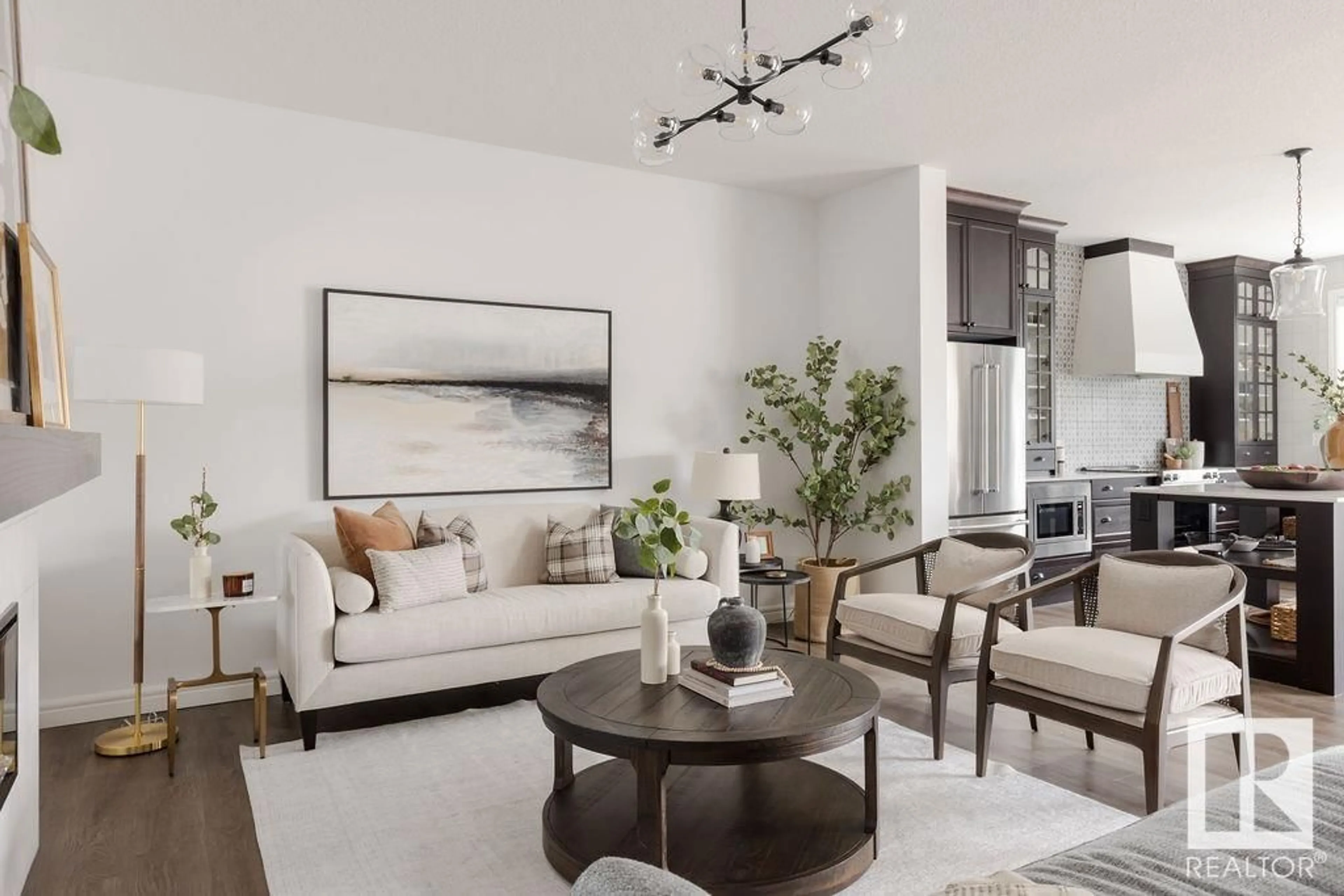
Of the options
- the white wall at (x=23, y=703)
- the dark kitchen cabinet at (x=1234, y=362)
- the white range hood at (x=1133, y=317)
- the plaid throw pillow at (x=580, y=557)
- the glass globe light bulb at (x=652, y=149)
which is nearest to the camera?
the white wall at (x=23, y=703)

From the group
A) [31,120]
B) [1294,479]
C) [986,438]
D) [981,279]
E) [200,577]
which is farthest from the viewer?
[981,279]

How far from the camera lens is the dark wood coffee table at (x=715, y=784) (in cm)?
218

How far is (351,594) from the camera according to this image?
136 inches

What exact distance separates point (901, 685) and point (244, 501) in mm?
3229

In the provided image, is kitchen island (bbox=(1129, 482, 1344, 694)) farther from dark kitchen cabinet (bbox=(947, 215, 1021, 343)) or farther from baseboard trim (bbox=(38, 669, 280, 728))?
baseboard trim (bbox=(38, 669, 280, 728))

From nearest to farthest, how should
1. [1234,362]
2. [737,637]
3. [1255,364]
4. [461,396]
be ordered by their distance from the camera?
[737,637] < [461,396] < [1234,362] < [1255,364]

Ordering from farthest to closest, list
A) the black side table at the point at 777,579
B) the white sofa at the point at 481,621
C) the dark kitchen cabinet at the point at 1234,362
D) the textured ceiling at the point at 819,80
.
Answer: the dark kitchen cabinet at the point at 1234,362 < the black side table at the point at 777,579 < the white sofa at the point at 481,621 < the textured ceiling at the point at 819,80

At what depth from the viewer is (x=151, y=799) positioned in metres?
2.88

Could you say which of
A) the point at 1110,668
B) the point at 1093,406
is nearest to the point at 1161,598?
the point at 1110,668

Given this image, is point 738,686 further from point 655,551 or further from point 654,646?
point 655,551

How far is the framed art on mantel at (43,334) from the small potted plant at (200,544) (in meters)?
1.81

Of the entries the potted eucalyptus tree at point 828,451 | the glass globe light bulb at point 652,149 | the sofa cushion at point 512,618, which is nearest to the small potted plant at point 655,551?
the sofa cushion at point 512,618

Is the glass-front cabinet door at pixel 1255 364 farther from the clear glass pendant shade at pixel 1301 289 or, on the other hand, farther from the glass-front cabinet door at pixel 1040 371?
the clear glass pendant shade at pixel 1301 289

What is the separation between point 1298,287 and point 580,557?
4091 millimetres
